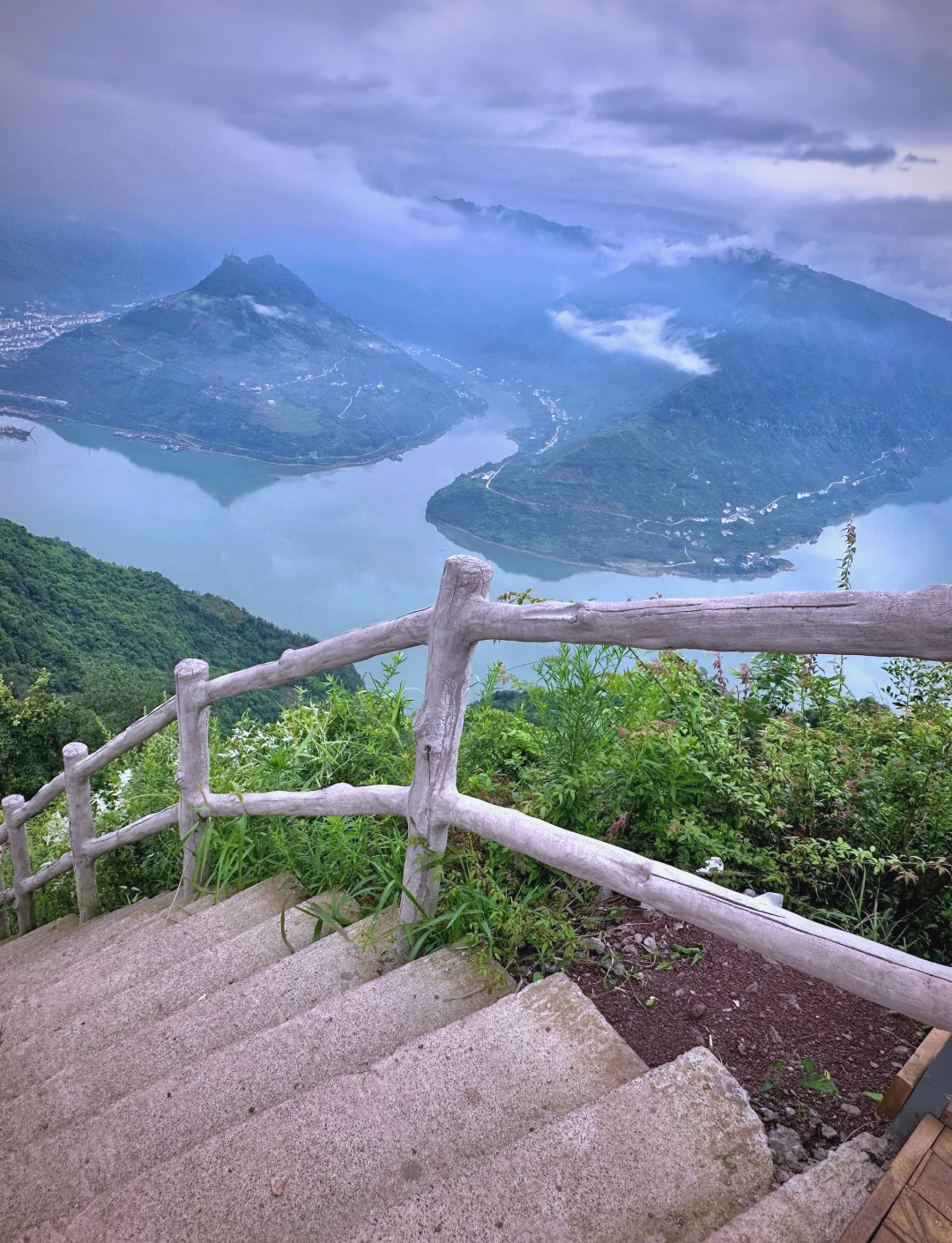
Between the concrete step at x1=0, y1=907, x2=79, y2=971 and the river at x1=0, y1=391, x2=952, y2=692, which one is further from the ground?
the concrete step at x1=0, y1=907, x2=79, y2=971

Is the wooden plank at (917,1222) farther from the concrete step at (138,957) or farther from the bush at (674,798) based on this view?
the concrete step at (138,957)

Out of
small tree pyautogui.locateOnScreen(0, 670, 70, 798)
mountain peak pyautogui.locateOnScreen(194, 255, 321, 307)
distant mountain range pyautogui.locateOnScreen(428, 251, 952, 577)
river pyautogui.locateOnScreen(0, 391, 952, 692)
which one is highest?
mountain peak pyautogui.locateOnScreen(194, 255, 321, 307)

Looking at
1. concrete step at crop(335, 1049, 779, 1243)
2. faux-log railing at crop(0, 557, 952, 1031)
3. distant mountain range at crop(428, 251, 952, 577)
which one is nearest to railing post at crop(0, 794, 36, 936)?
faux-log railing at crop(0, 557, 952, 1031)

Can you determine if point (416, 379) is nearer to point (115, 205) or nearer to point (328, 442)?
point (328, 442)

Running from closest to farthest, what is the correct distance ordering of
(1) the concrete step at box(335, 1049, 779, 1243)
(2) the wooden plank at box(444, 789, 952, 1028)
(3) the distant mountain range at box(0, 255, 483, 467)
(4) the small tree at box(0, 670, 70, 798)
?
(2) the wooden plank at box(444, 789, 952, 1028) < (1) the concrete step at box(335, 1049, 779, 1243) < (4) the small tree at box(0, 670, 70, 798) < (3) the distant mountain range at box(0, 255, 483, 467)

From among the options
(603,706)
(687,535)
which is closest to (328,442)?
(687,535)

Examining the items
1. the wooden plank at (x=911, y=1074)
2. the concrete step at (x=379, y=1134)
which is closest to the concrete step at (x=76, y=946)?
the concrete step at (x=379, y=1134)

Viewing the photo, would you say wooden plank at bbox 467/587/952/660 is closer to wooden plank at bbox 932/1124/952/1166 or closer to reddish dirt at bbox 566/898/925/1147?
wooden plank at bbox 932/1124/952/1166
